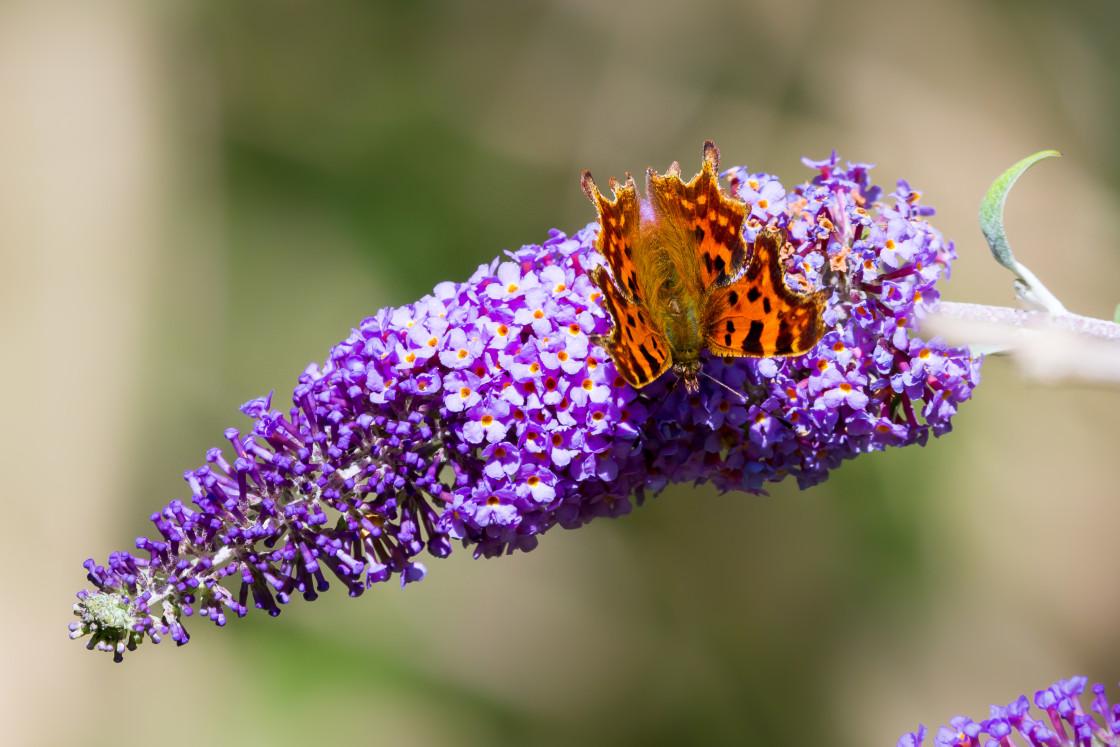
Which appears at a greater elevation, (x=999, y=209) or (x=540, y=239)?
(x=540, y=239)

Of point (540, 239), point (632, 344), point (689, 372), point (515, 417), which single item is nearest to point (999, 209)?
point (689, 372)

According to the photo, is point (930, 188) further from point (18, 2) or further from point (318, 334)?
point (18, 2)

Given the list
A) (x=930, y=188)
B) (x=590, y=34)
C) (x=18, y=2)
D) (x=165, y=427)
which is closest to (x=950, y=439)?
(x=930, y=188)

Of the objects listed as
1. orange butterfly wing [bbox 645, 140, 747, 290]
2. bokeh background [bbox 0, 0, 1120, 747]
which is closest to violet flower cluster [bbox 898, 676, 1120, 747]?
orange butterfly wing [bbox 645, 140, 747, 290]

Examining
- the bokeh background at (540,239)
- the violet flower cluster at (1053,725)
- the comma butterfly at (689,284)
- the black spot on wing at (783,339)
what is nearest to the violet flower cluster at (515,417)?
the comma butterfly at (689,284)

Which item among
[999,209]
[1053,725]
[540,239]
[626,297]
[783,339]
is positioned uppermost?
[540,239]

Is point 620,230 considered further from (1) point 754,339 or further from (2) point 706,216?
(1) point 754,339

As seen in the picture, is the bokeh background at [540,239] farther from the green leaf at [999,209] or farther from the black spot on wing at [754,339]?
the black spot on wing at [754,339]
